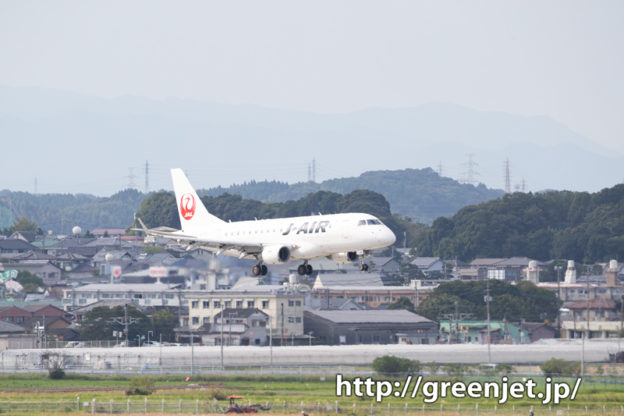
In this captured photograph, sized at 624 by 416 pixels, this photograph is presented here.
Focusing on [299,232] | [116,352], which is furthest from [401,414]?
[116,352]

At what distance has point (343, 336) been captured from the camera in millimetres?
152625

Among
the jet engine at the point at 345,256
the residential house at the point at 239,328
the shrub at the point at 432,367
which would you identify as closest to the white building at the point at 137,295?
the residential house at the point at 239,328

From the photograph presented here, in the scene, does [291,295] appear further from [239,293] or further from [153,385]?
[153,385]

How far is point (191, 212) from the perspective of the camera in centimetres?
10144

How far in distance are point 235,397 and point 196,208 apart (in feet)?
52.7

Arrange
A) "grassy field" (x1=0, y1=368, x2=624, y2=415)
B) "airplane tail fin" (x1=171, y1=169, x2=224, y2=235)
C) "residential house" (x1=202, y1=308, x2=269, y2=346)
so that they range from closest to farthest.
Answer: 1. "grassy field" (x1=0, y1=368, x2=624, y2=415)
2. "airplane tail fin" (x1=171, y1=169, x2=224, y2=235)
3. "residential house" (x1=202, y1=308, x2=269, y2=346)

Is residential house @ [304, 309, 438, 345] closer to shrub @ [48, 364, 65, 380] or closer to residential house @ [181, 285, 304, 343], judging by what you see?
residential house @ [181, 285, 304, 343]

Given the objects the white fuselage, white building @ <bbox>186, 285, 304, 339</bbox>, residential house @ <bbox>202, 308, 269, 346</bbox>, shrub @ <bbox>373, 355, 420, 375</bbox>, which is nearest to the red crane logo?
the white fuselage

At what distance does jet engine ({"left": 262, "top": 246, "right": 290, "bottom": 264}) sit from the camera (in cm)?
8712

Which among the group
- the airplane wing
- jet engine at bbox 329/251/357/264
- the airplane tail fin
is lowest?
jet engine at bbox 329/251/357/264

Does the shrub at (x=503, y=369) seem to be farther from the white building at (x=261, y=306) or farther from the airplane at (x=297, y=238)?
the white building at (x=261, y=306)

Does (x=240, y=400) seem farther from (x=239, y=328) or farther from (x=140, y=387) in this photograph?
(x=239, y=328)

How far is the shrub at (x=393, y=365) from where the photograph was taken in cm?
11044

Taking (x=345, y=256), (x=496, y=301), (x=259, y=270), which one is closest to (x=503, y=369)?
(x=345, y=256)
